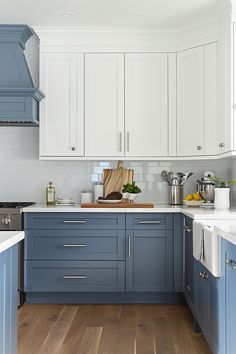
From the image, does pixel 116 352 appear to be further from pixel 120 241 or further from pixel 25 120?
pixel 25 120

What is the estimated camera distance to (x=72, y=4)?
4.47 m

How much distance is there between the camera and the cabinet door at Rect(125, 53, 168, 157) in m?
5.13

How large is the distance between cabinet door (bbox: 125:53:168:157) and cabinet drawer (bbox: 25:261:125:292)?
1107 mm

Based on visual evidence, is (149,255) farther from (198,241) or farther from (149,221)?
(198,241)

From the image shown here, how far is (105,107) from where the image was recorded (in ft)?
16.9

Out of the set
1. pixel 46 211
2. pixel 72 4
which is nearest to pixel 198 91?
pixel 72 4

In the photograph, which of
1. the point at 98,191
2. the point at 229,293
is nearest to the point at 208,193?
the point at 98,191

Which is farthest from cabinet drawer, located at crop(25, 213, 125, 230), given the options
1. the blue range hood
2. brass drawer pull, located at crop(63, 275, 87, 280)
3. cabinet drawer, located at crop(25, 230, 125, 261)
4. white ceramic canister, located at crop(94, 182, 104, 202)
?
the blue range hood

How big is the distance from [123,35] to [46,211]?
1.82 metres

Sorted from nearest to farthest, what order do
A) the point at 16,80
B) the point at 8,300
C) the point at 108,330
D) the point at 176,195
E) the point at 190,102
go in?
1. the point at 8,300
2. the point at 108,330
3. the point at 16,80
4. the point at 190,102
5. the point at 176,195

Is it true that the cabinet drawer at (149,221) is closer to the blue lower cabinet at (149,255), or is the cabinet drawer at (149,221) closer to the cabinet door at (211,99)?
the blue lower cabinet at (149,255)

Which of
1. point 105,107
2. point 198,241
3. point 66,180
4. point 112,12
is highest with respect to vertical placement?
point 112,12

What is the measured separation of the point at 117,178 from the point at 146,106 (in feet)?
2.59

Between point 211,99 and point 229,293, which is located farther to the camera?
point 211,99
